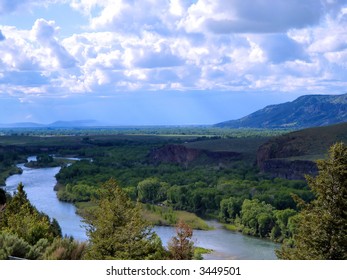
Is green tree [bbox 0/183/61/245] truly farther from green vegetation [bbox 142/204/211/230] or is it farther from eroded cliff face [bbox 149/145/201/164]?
eroded cliff face [bbox 149/145/201/164]

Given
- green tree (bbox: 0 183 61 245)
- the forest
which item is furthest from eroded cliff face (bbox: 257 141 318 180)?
green tree (bbox: 0 183 61 245)

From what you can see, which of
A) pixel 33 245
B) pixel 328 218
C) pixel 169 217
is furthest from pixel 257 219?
pixel 33 245

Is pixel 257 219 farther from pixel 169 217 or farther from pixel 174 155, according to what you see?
pixel 174 155

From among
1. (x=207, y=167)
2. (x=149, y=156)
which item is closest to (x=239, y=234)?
(x=207, y=167)

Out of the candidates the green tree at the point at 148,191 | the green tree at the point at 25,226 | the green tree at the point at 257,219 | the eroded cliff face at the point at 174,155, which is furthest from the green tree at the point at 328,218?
the eroded cliff face at the point at 174,155

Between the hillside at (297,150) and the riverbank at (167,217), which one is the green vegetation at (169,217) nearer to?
the riverbank at (167,217)
